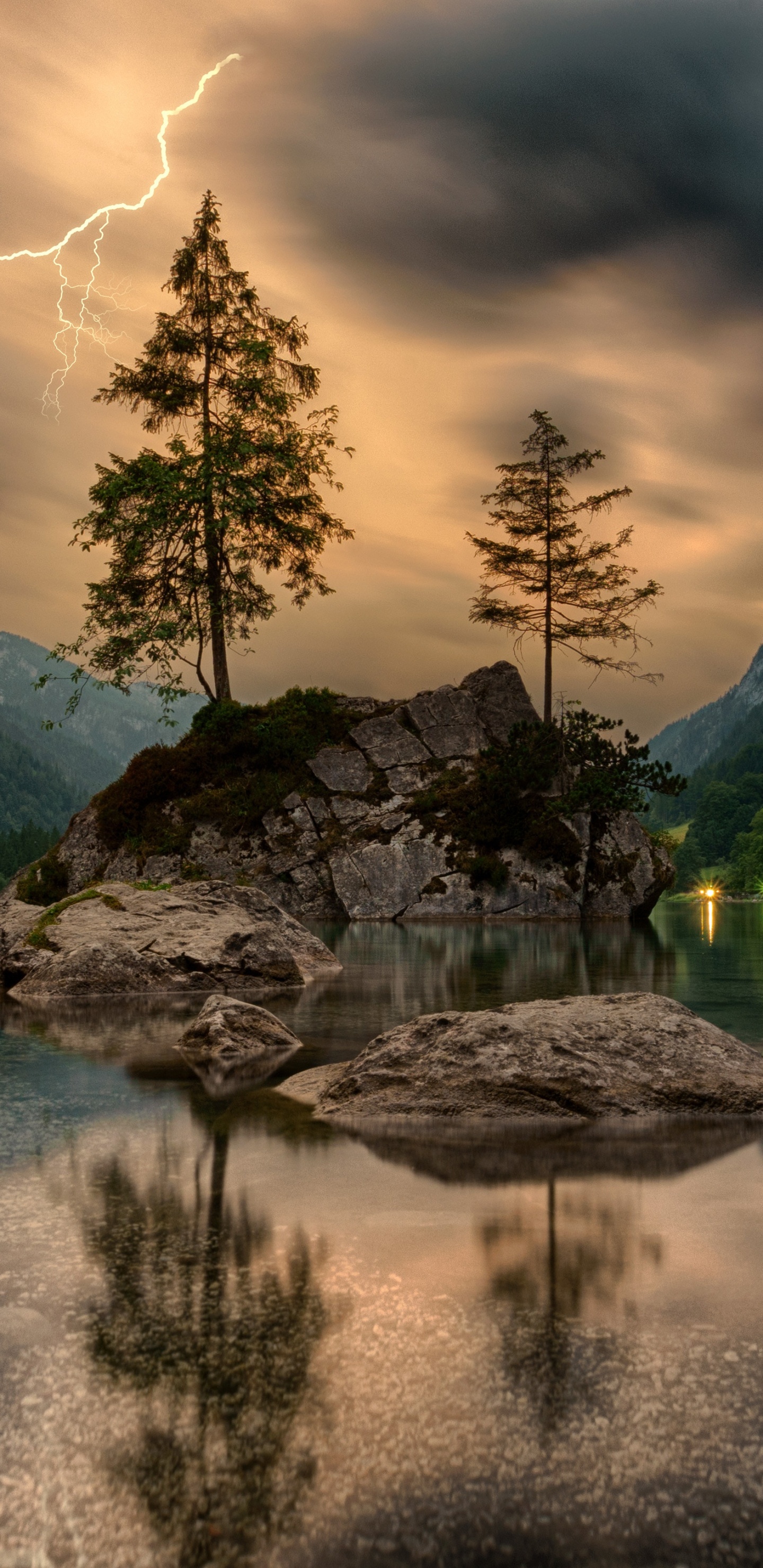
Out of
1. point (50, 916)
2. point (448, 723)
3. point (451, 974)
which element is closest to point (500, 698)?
point (448, 723)

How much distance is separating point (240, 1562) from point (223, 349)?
4007 cm

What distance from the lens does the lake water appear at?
257cm

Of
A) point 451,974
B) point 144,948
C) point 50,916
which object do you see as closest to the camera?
point 144,948

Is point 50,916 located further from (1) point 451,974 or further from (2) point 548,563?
(2) point 548,563

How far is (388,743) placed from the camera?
36812mm

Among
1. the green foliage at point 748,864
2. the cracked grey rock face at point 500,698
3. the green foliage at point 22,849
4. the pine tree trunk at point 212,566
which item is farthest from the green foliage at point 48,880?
the green foliage at point 22,849

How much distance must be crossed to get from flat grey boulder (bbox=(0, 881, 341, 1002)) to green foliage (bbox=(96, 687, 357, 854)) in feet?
59.5

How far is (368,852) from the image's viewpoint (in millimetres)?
33312

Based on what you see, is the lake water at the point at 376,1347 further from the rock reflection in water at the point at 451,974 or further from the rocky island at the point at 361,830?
the rocky island at the point at 361,830

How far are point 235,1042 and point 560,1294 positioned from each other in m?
5.67

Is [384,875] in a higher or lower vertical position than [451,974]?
higher

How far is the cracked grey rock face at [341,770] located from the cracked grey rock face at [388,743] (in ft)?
1.75

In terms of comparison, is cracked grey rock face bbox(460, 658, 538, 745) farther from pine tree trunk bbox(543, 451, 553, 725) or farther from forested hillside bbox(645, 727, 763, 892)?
forested hillside bbox(645, 727, 763, 892)

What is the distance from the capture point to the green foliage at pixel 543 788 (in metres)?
33.6
